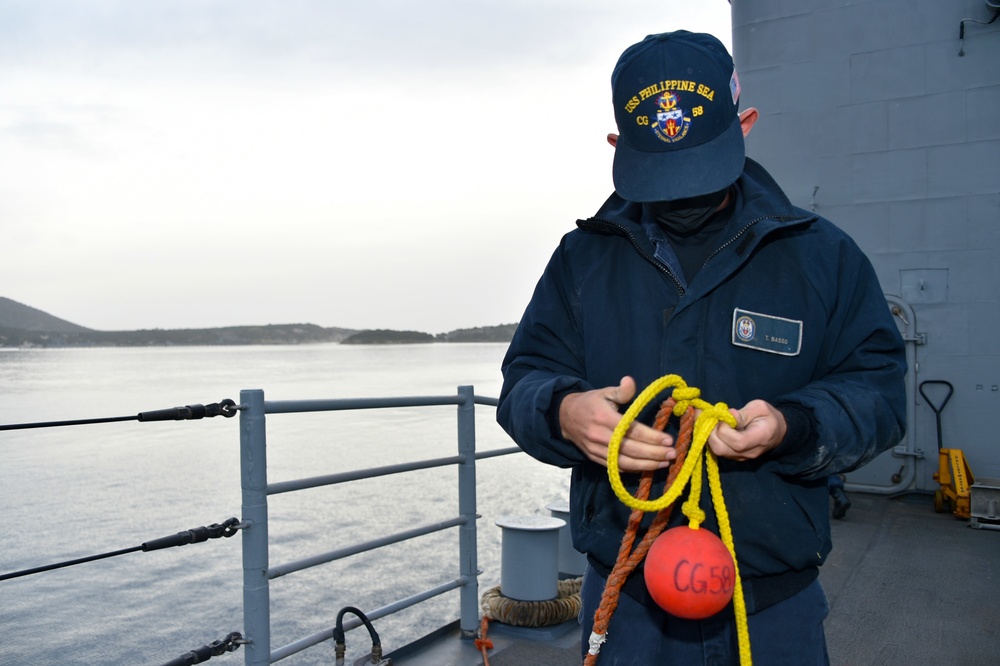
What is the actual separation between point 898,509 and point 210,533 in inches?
188

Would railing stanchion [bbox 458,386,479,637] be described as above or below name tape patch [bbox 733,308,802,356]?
below

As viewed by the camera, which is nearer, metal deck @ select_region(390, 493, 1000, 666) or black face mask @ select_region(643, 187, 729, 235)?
black face mask @ select_region(643, 187, 729, 235)

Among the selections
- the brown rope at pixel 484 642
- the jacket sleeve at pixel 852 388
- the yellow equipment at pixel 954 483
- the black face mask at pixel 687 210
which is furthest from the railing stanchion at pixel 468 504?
the yellow equipment at pixel 954 483

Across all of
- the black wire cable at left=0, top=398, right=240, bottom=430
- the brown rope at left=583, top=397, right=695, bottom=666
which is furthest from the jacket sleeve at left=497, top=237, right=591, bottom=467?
the black wire cable at left=0, top=398, right=240, bottom=430

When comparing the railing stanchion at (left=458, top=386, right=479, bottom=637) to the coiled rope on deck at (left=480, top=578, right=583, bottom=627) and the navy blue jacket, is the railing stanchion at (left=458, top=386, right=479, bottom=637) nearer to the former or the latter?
the coiled rope on deck at (left=480, top=578, right=583, bottom=627)

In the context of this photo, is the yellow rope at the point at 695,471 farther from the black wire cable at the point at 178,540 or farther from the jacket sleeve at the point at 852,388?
the black wire cable at the point at 178,540

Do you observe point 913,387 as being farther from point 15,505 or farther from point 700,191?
point 15,505

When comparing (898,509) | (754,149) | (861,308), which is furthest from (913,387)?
(861,308)

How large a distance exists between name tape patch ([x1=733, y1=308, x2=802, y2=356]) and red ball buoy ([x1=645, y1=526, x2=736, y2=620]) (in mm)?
311

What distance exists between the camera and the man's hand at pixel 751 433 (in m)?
1.12

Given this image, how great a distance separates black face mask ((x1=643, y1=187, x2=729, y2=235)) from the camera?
135cm

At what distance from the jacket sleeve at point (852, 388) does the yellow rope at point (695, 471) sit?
115 millimetres

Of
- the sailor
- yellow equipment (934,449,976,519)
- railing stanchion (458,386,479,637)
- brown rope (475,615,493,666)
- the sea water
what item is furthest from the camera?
the sea water

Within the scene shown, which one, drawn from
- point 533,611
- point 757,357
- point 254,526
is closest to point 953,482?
point 533,611
